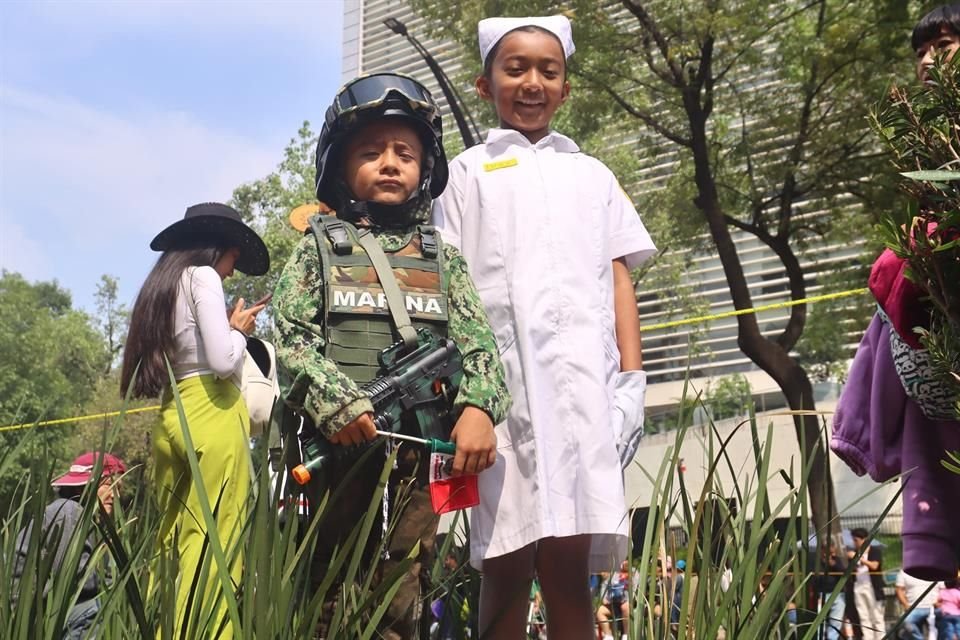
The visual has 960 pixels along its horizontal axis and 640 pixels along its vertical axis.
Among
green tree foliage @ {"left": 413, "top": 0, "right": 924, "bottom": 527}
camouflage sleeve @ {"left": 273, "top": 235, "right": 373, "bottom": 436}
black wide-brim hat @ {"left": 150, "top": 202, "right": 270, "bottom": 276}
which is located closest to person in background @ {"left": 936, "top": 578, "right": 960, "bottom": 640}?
green tree foliage @ {"left": 413, "top": 0, "right": 924, "bottom": 527}

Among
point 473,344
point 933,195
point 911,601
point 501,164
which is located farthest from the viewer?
point 911,601

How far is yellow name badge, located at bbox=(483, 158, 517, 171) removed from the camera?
3.25 m

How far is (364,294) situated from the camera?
8.80 feet

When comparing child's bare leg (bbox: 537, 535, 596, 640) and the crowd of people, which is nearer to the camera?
the crowd of people

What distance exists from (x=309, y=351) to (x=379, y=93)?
0.75m

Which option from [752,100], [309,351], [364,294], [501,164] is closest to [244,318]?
[501,164]

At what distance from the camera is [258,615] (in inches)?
71.4

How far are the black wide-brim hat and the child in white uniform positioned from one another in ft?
4.50

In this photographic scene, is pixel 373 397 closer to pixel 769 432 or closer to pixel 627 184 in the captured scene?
pixel 769 432

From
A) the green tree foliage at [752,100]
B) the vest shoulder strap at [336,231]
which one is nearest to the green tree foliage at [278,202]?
the green tree foliage at [752,100]

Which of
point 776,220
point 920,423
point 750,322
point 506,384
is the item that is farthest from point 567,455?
point 776,220

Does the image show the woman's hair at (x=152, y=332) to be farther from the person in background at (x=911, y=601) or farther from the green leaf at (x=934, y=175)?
the person in background at (x=911, y=601)

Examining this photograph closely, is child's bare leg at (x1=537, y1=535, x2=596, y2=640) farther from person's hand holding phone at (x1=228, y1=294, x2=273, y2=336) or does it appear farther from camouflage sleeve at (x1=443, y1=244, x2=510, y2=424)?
person's hand holding phone at (x1=228, y1=294, x2=273, y2=336)

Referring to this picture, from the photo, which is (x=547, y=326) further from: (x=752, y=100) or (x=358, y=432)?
(x=752, y=100)
